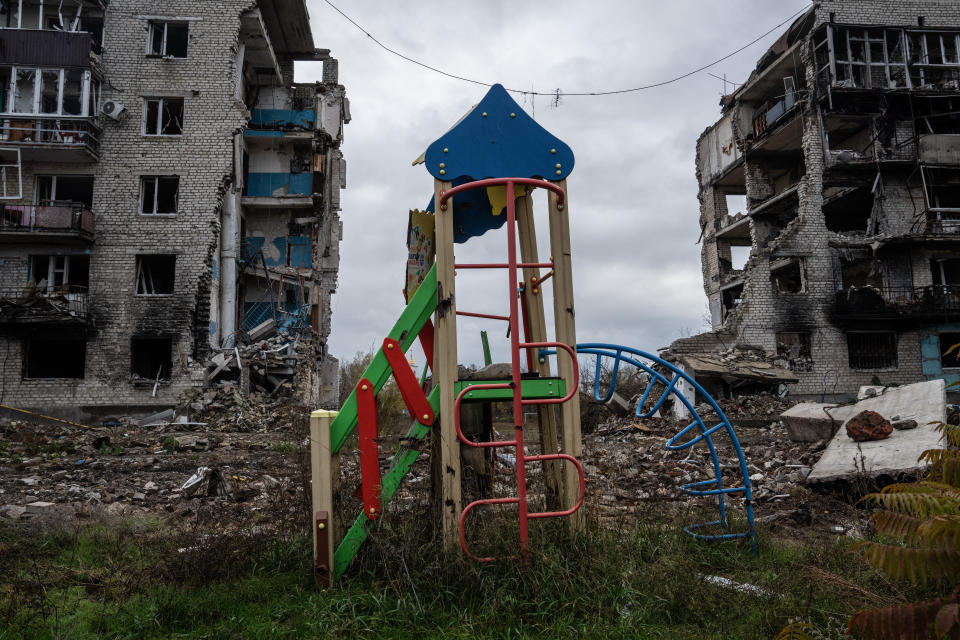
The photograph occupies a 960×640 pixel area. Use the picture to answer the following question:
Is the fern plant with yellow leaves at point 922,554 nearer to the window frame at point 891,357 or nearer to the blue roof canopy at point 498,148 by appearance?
the blue roof canopy at point 498,148

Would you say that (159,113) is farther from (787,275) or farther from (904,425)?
(787,275)

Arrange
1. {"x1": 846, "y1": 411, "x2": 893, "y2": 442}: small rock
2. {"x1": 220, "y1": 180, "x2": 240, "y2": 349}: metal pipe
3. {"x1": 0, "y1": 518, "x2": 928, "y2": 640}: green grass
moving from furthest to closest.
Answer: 1. {"x1": 220, "y1": 180, "x2": 240, "y2": 349}: metal pipe
2. {"x1": 846, "y1": 411, "x2": 893, "y2": 442}: small rock
3. {"x1": 0, "y1": 518, "x2": 928, "y2": 640}: green grass

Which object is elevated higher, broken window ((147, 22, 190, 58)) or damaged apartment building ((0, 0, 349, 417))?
broken window ((147, 22, 190, 58))

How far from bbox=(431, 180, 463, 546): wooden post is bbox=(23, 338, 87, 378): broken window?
69.9 feet

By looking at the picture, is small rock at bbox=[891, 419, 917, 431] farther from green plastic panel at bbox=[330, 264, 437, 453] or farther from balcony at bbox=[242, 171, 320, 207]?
balcony at bbox=[242, 171, 320, 207]

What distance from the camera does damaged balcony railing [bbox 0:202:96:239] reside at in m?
19.2

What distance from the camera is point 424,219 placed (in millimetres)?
4527

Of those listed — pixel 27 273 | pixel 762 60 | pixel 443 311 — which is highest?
pixel 762 60

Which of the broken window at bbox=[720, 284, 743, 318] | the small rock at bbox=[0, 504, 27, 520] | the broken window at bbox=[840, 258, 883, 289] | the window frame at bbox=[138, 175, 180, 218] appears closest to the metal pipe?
the window frame at bbox=[138, 175, 180, 218]

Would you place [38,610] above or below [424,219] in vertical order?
below

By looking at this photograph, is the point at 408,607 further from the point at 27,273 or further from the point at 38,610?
the point at 27,273

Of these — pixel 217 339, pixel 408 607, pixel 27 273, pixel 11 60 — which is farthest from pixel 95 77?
pixel 408 607

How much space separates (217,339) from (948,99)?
2784 centimetres

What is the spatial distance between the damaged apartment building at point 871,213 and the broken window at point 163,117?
1851cm
